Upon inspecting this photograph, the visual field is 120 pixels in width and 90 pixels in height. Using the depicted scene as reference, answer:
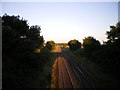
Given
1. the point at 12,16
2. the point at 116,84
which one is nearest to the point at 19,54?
the point at 12,16

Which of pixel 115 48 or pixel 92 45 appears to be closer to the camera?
pixel 115 48

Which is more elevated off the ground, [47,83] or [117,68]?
[117,68]

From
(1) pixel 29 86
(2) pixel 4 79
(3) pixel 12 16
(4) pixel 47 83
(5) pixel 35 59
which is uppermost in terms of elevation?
(3) pixel 12 16

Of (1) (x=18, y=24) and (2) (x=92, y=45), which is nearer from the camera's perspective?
(1) (x=18, y=24)

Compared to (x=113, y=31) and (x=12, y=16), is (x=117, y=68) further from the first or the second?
(x=12, y=16)

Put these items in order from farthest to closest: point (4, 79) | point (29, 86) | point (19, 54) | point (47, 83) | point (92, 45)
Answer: point (92, 45), point (47, 83), point (19, 54), point (29, 86), point (4, 79)

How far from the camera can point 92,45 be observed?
1075 inches

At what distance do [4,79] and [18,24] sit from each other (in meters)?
12.3

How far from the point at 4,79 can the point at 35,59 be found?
4.87 m

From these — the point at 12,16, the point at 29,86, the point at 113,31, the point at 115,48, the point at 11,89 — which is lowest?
the point at 29,86

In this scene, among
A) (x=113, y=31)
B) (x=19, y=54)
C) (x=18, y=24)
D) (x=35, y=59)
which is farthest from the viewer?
(x=113, y=31)

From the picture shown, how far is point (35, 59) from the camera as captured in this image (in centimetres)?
1287

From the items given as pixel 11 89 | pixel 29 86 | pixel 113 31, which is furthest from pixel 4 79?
pixel 113 31

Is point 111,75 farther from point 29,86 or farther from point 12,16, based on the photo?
point 12,16
